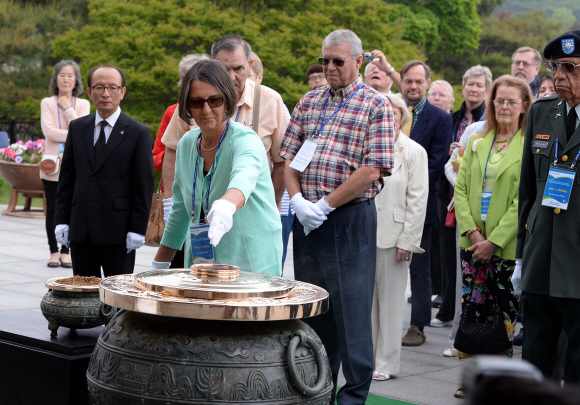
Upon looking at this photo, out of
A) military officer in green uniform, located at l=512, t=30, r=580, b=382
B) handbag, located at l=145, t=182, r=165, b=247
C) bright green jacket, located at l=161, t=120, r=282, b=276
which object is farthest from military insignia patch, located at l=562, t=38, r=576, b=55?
handbag, located at l=145, t=182, r=165, b=247

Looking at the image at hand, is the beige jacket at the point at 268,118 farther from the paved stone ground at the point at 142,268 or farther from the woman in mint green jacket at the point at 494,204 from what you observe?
the paved stone ground at the point at 142,268

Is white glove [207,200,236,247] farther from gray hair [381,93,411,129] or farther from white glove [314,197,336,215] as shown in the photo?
gray hair [381,93,411,129]

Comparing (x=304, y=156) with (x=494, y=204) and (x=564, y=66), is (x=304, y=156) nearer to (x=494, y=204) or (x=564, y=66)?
(x=564, y=66)

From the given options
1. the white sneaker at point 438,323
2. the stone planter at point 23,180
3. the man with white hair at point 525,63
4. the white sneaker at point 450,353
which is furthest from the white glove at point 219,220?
the stone planter at point 23,180

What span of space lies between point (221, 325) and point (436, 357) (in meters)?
3.90

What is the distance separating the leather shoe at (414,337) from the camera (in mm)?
6562

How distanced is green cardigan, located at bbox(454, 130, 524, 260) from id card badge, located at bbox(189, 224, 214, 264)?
250 centimetres

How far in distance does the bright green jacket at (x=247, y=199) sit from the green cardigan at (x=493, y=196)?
7.43ft

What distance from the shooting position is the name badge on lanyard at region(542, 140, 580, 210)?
3.72 metres

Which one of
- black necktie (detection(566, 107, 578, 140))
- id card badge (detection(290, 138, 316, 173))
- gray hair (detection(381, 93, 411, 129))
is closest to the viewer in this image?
black necktie (detection(566, 107, 578, 140))

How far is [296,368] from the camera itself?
2.66 metres

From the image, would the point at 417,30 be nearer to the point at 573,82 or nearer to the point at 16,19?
the point at 16,19

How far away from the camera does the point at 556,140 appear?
12.7 feet

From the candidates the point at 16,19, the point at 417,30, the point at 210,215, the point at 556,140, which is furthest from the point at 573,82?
the point at 417,30
